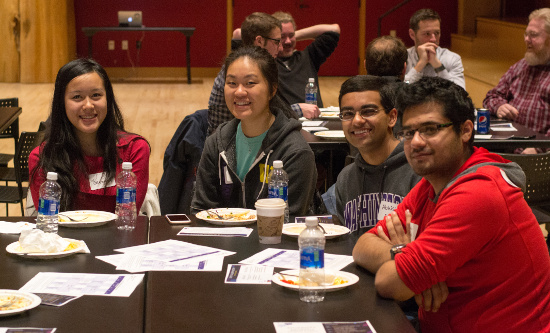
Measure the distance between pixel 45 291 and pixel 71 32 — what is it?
11.7 metres

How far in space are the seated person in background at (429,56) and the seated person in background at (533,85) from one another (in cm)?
83

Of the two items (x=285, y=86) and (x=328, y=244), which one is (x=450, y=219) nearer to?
(x=328, y=244)

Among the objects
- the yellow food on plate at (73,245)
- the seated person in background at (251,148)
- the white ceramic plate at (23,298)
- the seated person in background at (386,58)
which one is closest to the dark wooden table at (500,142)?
the seated person in background at (386,58)

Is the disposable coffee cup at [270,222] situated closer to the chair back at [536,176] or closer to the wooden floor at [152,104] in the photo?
the chair back at [536,176]

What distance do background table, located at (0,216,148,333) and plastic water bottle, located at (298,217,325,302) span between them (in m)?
0.43

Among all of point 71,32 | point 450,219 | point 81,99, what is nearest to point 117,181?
point 81,99

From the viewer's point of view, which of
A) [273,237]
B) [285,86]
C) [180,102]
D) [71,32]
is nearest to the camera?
[273,237]

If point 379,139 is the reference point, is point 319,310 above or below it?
below

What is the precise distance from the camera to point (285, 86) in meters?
5.89

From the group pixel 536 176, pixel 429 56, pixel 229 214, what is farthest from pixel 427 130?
pixel 429 56

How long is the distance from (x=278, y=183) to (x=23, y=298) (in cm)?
128

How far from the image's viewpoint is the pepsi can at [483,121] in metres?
4.55

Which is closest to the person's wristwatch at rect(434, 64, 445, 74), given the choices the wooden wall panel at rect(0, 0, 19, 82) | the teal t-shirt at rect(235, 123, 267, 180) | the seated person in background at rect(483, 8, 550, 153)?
the seated person in background at rect(483, 8, 550, 153)

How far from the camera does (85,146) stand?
334 cm
